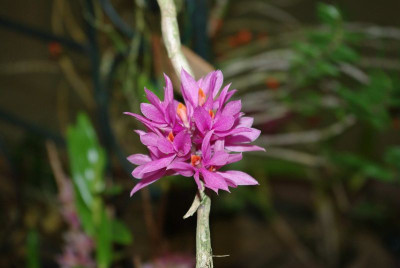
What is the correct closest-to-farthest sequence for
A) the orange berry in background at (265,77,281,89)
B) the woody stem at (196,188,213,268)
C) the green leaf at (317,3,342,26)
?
1. the woody stem at (196,188,213,268)
2. the green leaf at (317,3,342,26)
3. the orange berry in background at (265,77,281,89)

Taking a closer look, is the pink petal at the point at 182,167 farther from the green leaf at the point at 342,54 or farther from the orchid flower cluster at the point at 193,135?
the green leaf at the point at 342,54

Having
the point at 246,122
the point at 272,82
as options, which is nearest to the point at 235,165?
the point at 272,82

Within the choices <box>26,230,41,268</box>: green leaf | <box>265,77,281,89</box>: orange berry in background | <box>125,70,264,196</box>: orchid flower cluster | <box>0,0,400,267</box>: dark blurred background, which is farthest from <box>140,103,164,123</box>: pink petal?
<box>265,77,281,89</box>: orange berry in background

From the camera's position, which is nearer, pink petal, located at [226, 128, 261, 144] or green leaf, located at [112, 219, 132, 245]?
pink petal, located at [226, 128, 261, 144]

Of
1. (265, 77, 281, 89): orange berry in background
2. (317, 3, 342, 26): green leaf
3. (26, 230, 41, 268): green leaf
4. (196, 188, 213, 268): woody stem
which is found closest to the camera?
(196, 188, 213, 268): woody stem

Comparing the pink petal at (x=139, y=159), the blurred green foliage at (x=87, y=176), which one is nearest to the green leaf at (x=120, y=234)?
the blurred green foliage at (x=87, y=176)

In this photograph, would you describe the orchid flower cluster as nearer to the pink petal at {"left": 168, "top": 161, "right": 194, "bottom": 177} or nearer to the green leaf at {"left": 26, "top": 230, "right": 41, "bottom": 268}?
the pink petal at {"left": 168, "top": 161, "right": 194, "bottom": 177}
